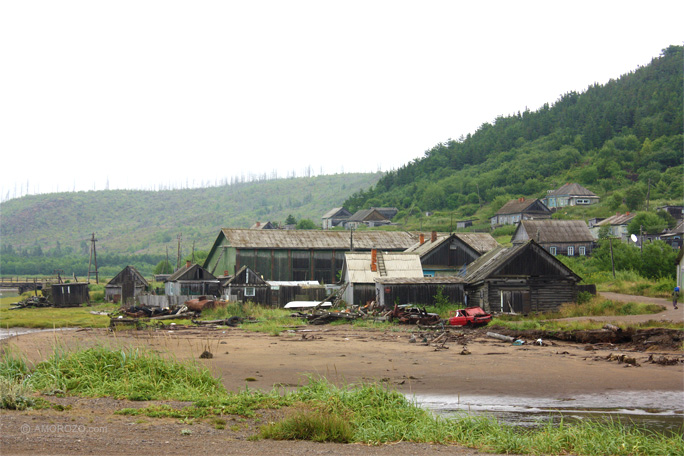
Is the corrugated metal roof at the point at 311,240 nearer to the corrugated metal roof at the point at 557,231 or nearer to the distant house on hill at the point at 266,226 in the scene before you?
the corrugated metal roof at the point at 557,231

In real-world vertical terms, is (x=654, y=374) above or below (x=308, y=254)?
below

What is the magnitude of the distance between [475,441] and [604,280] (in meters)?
46.5

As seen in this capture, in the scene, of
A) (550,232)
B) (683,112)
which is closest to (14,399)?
(550,232)

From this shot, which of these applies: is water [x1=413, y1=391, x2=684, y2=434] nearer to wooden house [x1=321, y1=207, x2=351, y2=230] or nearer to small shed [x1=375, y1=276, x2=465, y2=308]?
small shed [x1=375, y1=276, x2=465, y2=308]

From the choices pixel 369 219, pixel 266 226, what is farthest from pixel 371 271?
pixel 369 219

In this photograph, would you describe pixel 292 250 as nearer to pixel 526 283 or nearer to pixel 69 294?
pixel 69 294

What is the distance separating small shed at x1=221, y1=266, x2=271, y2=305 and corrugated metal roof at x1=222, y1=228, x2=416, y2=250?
36.2ft

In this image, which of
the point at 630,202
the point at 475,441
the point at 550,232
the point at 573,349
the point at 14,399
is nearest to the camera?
the point at 475,441

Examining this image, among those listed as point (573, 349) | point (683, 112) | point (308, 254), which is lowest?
point (573, 349)

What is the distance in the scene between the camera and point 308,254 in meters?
62.9

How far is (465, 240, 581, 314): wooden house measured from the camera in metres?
38.9

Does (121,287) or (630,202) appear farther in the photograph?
(630,202)

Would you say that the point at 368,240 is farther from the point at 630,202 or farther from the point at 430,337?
the point at 630,202

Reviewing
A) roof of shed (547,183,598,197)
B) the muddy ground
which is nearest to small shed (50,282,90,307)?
the muddy ground
